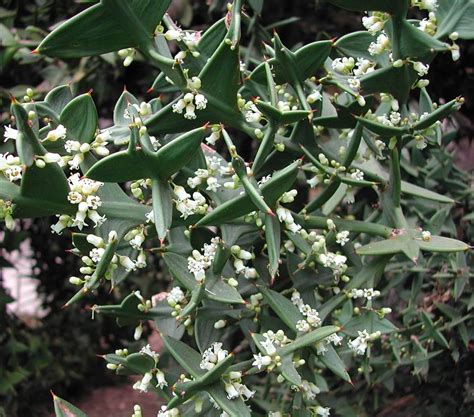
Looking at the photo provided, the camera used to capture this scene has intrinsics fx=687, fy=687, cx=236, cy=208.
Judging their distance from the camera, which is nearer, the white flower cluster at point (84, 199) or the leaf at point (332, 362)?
the white flower cluster at point (84, 199)

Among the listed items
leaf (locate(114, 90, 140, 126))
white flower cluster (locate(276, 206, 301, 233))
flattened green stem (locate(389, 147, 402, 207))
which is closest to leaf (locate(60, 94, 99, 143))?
leaf (locate(114, 90, 140, 126))

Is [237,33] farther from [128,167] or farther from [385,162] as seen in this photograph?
[385,162]

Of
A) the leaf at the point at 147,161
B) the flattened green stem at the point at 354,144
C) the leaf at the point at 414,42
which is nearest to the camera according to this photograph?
the leaf at the point at 147,161

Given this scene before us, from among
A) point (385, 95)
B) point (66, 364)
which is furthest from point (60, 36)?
point (66, 364)

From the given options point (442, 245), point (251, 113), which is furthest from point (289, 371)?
point (251, 113)

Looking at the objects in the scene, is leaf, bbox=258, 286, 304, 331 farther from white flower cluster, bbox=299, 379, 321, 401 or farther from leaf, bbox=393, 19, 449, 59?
leaf, bbox=393, 19, 449, 59

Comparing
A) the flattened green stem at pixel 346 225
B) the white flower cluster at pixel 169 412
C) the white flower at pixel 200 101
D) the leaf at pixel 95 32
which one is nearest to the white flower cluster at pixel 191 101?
the white flower at pixel 200 101

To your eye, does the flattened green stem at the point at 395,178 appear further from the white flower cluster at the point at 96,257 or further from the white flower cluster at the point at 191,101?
the white flower cluster at the point at 96,257
